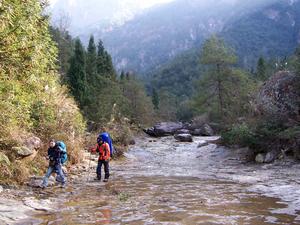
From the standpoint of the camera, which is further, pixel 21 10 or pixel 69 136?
pixel 69 136

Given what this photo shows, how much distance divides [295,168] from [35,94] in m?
10.2

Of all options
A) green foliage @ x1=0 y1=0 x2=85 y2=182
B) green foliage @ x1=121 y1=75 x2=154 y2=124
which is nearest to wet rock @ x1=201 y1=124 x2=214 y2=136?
green foliage @ x1=121 y1=75 x2=154 y2=124

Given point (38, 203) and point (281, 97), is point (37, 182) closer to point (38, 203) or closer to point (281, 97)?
point (38, 203)

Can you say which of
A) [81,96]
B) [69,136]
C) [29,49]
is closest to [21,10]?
[29,49]

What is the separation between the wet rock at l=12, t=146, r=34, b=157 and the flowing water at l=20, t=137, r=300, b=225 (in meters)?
1.74

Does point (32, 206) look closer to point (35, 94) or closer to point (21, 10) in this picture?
point (21, 10)

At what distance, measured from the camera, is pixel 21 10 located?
13.0 meters

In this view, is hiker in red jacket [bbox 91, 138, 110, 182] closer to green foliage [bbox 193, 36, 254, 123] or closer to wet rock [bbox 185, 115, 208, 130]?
green foliage [bbox 193, 36, 254, 123]

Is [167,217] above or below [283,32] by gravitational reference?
below

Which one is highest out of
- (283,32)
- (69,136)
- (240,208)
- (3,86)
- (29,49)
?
(283,32)

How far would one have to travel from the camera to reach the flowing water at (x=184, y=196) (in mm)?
8703

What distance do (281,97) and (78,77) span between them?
26.9m

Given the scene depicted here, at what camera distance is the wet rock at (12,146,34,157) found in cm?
1307

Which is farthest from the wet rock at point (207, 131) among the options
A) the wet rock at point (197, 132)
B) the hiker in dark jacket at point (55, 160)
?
the hiker in dark jacket at point (55, 160)
